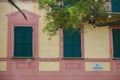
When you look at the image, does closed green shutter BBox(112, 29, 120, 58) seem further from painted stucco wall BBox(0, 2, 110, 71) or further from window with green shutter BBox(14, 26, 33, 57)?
window with green shutter BBox(14, 26, 33, 57)

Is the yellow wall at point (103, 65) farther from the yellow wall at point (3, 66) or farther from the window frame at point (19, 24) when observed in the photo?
the yellow wall at point (3, 66)

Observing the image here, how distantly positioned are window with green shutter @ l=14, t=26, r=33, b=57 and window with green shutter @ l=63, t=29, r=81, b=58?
1958 millimetres

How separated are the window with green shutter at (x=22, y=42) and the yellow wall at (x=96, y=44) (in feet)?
10.4

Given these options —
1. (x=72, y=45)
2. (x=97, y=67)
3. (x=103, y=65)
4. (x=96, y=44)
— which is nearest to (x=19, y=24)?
(x=72, y=45)

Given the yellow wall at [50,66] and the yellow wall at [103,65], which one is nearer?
the yellow wall at [50,66]

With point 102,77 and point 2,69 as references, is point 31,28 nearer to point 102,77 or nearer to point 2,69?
point 2,69

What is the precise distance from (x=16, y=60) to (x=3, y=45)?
1.11 metres

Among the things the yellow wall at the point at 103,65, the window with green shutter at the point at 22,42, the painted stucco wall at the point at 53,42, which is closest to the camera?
the window with green shutter at the point at 22,42

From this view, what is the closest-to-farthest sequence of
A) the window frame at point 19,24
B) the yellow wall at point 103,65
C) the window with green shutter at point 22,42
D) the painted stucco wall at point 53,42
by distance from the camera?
the window with green shutter at point 22,42 < the window frame at point 19,24 < the painted stucco wall at point 53,42 < the yellow wall at point 103,65

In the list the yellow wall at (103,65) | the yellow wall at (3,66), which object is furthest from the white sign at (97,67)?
the yellow wall at (3,66)

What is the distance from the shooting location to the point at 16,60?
49.3 ft

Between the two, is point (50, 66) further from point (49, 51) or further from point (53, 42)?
point (53, 42)

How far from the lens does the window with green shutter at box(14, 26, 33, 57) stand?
14984 millimetres

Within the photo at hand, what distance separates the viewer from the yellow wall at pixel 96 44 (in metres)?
15.6
